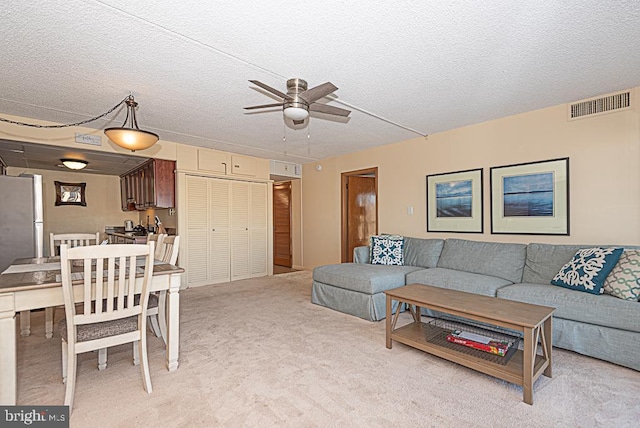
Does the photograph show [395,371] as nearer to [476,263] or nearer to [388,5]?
Answer: [476,263]

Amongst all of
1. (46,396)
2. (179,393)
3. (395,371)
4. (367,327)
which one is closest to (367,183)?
(367,327)

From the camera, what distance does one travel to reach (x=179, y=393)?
1.92 metres

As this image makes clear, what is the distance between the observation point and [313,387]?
6.53ft

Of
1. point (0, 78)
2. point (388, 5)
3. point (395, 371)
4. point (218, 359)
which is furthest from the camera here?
point (0, 78)

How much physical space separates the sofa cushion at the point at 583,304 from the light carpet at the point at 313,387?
320 mm

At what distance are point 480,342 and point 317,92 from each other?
7.18ft

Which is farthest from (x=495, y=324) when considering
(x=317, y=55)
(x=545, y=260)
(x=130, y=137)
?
(x=130, y=137)

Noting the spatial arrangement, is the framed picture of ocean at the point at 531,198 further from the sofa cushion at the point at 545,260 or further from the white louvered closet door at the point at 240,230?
the white louvered closet door at the point at 240,230

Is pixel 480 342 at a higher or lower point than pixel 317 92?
lower

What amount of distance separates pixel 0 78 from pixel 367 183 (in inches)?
199

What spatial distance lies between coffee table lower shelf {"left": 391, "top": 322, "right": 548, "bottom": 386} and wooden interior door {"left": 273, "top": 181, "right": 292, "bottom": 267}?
4.62m

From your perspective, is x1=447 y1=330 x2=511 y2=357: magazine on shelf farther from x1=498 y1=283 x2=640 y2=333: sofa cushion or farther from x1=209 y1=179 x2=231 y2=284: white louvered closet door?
x1=209 y1=179 x2=231 y2=284: white louvered closet door

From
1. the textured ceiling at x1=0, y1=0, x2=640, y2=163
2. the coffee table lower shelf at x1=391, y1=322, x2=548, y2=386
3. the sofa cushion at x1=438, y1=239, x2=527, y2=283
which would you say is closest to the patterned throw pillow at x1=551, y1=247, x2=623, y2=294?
the sofa cushion at x1=438, y1=239, x2=527, y2=283

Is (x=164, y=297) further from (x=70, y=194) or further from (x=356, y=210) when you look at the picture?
(x=70, y=194)
